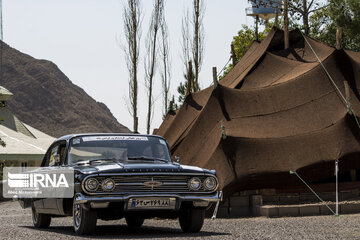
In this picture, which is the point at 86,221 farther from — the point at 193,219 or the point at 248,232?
the point at 248,232

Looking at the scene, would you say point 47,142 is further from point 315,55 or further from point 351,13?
point 315,55

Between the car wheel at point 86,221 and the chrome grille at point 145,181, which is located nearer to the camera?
the chrome grille at point 145,181

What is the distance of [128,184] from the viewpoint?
35.7 ft

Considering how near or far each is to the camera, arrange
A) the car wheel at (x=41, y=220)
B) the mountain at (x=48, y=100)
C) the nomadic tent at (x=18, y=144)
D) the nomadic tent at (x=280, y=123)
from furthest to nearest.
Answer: the mountain at (x=48, y=100)
the nomadic tent at (x=18, y=144)
the nomadic tent at (x=280, y=123)
the car wheel at (x=41, y=220)

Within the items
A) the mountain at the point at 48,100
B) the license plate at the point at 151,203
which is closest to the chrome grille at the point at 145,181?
the license plate at the point at 151,203

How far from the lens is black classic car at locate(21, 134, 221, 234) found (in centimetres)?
Result: 1077

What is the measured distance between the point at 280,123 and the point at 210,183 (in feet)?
25.8

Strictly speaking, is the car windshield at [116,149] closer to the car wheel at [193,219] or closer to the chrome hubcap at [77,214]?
the chrome hubcap at [77,214]

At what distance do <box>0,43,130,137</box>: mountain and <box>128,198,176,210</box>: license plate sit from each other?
482 feet

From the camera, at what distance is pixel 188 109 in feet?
74.8

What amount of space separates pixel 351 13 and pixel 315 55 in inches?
604

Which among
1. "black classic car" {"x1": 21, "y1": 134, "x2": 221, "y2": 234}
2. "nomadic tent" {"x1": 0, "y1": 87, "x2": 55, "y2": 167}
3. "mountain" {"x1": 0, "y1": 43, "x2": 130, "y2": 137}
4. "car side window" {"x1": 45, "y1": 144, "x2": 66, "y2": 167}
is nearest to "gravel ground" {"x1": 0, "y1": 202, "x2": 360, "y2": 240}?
"black classic car" {"x1": 21, "y1": 134, "x2": 221, "y2": 234}

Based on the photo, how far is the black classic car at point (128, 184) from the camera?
10.8m

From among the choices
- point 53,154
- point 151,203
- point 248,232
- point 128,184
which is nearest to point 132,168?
point 128,184
